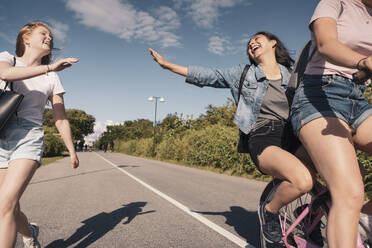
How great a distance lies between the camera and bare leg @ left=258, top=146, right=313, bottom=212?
1938mm

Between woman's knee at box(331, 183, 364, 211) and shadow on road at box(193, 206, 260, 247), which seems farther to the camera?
shadow on road at box(193, 206, 260, 247)

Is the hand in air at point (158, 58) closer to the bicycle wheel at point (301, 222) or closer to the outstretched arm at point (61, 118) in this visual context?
the outstretched arm at point (61, 118)

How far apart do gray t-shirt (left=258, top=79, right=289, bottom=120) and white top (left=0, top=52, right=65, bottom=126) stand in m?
1.87

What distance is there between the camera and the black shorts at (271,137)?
2254 millimetres

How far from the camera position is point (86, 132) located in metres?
79.0

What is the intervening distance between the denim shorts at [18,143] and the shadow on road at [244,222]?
8.14 ft

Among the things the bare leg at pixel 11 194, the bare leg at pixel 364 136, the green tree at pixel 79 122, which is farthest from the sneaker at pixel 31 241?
the green tree at pixel 79 122

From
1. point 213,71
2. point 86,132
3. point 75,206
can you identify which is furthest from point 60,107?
point 86,132

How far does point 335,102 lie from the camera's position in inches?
66.5

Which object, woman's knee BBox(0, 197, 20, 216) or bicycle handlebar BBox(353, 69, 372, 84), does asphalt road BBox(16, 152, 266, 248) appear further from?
bicycle handlebar BBox(353, 69, 372, 84)

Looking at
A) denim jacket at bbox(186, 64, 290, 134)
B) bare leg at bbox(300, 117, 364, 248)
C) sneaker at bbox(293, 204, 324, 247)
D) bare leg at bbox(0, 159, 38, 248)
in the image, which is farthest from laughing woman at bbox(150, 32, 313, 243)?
bare leg at bbox(0, 159, 38, 248)

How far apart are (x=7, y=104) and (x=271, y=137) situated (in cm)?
211

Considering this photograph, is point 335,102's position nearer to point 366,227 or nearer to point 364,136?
point 364,136

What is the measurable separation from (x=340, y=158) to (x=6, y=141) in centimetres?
242
